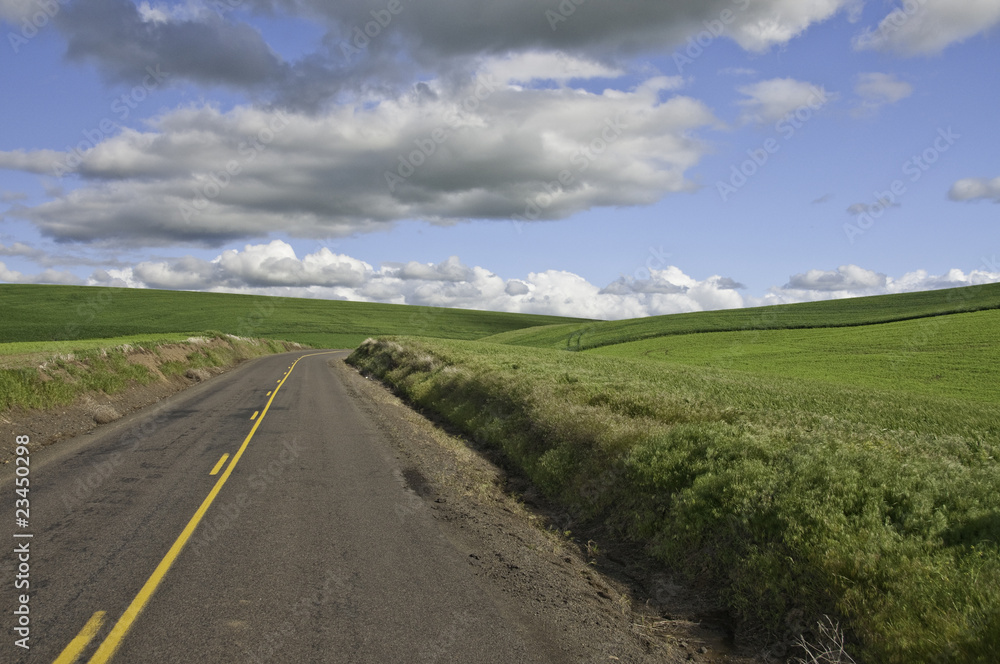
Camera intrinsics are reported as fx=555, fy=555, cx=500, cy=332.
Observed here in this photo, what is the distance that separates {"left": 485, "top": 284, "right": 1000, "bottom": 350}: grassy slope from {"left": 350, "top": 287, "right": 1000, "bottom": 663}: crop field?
38715 millimetres

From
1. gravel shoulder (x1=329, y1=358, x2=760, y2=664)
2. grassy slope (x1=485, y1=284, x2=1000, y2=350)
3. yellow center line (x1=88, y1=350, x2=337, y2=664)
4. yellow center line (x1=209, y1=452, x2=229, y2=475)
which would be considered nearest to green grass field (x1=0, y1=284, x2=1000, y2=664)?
gravel shoulder (x1=329, y1=358, x2=760, y2=664)

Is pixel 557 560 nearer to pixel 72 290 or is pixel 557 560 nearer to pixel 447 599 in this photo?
pixel 447 599

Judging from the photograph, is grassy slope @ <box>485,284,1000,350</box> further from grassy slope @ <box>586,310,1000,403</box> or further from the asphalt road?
the asphalt road

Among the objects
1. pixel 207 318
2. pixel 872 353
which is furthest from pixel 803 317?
pixel 207 318

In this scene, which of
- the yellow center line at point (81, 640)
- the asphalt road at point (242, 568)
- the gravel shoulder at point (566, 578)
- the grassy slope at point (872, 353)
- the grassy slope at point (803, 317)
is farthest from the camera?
the grassy slope at point (803, 317)

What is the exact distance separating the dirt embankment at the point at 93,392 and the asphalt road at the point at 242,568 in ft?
7.59

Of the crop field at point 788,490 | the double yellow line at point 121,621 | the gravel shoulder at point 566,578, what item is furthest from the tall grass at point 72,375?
the gravel shoulder at point 566,578

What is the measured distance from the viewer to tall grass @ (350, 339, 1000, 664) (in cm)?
476

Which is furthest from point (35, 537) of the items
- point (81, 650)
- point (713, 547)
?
point (713, 547)

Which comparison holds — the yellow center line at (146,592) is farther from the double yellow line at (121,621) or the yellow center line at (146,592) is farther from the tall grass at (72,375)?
the tall grass at (72,375)

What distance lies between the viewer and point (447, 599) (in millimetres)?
5504

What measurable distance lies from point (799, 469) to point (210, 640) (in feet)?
22.3

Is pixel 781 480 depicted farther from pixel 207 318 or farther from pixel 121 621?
pixel 207 318

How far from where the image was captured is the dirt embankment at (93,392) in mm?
13344
